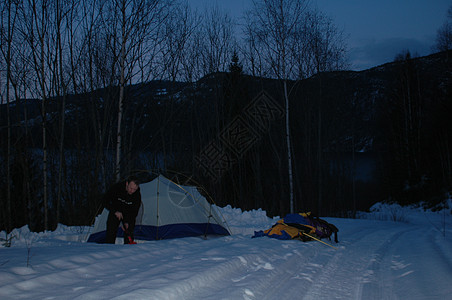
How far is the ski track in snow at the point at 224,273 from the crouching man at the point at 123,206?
143 cm

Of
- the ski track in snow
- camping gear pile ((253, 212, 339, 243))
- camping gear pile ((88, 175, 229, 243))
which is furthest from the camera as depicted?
camping gear pile ((88, 175, 229, 243))

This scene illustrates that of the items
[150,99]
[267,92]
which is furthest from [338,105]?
[150,99]

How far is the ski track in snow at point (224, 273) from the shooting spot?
3.26 m

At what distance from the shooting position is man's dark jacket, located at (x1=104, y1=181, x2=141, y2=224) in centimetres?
679

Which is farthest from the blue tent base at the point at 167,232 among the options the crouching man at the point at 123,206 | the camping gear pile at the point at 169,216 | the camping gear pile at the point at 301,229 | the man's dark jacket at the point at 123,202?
the camping gear pile at the point at 301,229

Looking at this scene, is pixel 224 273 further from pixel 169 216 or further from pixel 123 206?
pixel 169 216

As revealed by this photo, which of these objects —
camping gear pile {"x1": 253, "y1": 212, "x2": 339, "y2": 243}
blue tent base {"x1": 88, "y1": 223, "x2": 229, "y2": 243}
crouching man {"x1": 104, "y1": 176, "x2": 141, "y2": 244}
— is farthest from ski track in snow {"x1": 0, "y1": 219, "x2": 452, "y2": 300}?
blue tent base {"x1": 88, "y1": 223, "x2": 229, "y2": 243}

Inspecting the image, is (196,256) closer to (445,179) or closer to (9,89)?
(9,89)

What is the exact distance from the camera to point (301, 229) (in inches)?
267

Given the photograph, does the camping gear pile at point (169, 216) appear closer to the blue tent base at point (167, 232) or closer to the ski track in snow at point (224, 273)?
the blue tent base at point (167, 232)

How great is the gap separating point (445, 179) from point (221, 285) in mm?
25498

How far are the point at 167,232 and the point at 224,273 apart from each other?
3655 millimetres

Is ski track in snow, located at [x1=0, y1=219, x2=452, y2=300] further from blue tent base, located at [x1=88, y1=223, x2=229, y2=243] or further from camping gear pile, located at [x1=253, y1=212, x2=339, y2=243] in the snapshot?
blue tent base, located at [x1=88, y1=223, x2=229, y2=243]

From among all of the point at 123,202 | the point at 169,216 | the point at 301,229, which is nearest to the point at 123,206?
the point at 123,202
